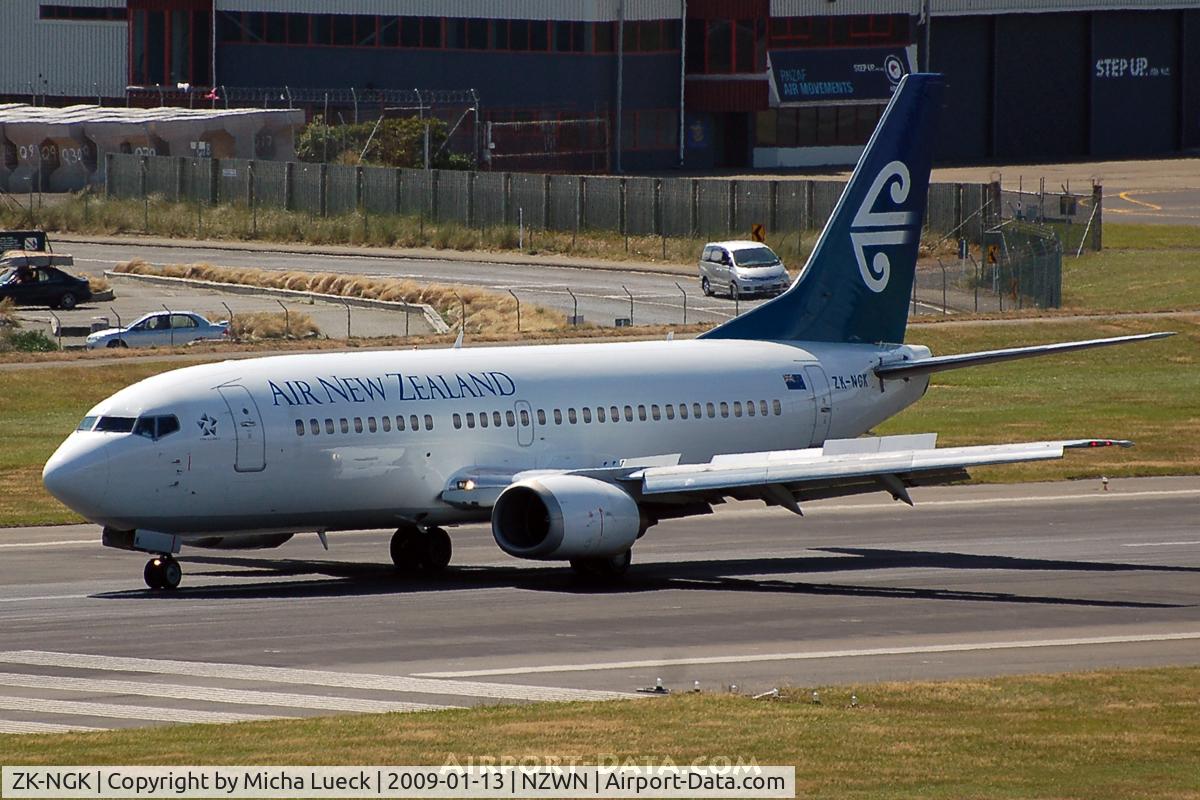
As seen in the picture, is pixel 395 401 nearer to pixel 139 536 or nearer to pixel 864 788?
pixel 139 536

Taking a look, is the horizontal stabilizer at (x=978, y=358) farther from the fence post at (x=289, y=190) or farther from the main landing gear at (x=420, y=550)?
the fence post at (x=289, y=190)

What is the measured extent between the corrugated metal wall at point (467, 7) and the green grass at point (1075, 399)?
60259mm

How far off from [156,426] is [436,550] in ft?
22.6

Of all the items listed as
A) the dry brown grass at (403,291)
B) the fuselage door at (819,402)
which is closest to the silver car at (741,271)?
the dry brown grass at (403,291)

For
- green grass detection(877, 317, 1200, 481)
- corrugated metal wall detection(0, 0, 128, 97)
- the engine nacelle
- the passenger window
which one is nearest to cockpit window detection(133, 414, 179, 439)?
the passenger window

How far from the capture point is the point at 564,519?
3744 cm

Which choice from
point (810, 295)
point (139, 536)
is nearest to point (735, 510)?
point (810, 295)

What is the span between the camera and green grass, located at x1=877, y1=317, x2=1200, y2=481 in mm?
59188

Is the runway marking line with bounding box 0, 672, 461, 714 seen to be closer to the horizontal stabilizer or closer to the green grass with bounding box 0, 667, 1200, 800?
the green grass with bounding box 0, 667, 1200, 800

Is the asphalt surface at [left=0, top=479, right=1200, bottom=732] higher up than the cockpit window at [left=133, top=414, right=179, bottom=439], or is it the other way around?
the cockpit window at [left=133, top=414, right=179, bottom=439]

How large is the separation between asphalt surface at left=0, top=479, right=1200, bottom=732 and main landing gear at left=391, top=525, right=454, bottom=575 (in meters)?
0.69

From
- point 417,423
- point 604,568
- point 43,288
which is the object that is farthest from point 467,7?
point 604,568

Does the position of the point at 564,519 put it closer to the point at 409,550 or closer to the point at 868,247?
the point at 409,550

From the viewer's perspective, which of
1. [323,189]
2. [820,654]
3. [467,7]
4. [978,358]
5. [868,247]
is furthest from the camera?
[467,7]
